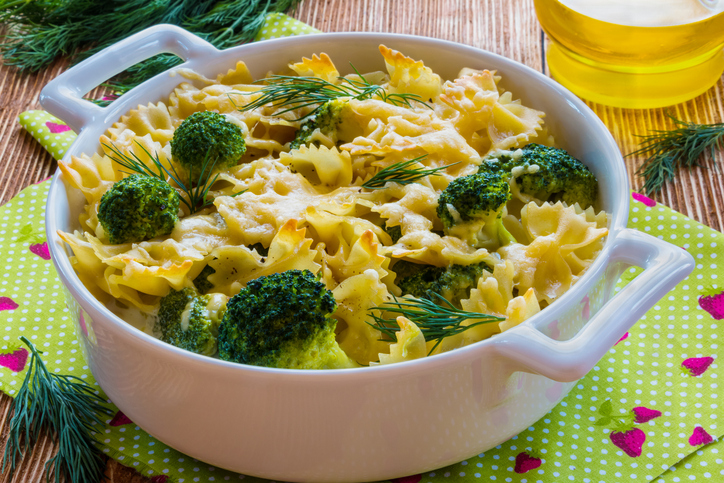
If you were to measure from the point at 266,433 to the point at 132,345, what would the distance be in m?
0.32

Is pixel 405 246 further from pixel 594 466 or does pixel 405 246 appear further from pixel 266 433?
pixel 594 466

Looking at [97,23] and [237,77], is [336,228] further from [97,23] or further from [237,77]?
[97,23]

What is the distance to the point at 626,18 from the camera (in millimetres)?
2793

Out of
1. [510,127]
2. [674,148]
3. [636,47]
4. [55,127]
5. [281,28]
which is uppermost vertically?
[510,127]

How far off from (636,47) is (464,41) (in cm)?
92

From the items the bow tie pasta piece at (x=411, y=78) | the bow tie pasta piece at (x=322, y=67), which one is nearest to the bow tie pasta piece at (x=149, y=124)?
the bow tie pasta piece at (x=322, y=67)

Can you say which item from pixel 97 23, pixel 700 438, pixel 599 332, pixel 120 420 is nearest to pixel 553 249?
pixel 599 332

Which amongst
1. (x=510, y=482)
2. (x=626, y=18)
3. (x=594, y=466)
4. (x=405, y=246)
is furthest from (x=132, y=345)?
(x=626, y=18)

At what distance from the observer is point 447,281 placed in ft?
5.49

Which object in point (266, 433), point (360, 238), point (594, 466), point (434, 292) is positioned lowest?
point (594, 466)

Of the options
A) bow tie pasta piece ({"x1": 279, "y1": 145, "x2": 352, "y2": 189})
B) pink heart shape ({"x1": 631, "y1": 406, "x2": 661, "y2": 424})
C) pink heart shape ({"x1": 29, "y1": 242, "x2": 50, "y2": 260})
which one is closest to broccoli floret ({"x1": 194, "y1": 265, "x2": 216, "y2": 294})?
bow tie pasta piece ({"x1": 279, "y1": 145, "x2": 352, "y2": 189})

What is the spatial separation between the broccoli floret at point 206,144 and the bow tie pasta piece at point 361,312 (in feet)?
1.79

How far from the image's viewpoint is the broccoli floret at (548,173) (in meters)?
1.90

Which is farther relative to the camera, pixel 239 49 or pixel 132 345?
pixel 239 49
